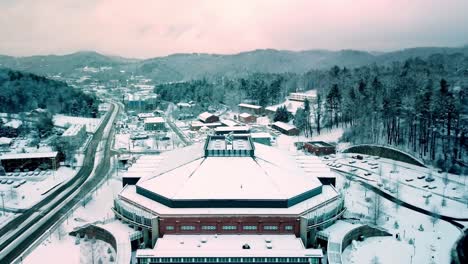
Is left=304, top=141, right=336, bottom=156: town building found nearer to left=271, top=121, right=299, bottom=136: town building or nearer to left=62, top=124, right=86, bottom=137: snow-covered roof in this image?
left=271, top=121, right=299, bottom=136: town building

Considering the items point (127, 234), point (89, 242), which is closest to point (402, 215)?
point (127, 234)

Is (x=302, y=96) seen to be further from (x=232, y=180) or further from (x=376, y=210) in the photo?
(x=232, y=180)

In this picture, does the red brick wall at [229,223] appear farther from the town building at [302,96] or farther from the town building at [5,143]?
the town building at [302,96]

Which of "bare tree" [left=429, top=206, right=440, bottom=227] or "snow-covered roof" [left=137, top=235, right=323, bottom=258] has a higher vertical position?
"snow-covered roof" [left=137, top=235, right=323, bottom=258]

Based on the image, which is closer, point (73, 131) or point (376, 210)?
point (376, 210)

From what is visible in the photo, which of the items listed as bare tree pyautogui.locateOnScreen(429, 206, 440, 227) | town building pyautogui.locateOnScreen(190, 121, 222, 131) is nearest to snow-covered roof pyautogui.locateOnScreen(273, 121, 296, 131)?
town building pyautogui.locateOnScreen(190, 121, 222, 131)

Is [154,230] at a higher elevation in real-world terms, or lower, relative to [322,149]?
lower

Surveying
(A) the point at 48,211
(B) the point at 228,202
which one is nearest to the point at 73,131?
(A) the point at 48,211
